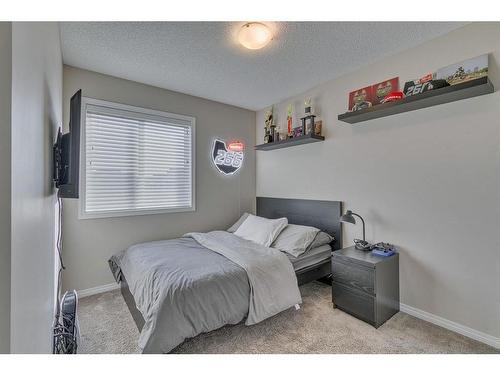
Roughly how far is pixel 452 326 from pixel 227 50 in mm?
3203

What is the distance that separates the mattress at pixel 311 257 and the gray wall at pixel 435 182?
0.96ft

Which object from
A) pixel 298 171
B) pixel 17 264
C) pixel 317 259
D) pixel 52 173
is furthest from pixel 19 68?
pixel 298 171

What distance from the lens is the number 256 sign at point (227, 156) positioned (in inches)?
148

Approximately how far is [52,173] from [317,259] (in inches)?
100

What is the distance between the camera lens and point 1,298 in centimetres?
58

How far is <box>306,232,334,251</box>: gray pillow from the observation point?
2.76 m

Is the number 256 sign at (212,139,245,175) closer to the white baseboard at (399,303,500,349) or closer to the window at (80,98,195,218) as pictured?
the window at (80,98,195,218)

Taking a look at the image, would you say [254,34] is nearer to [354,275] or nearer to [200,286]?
[200,286]

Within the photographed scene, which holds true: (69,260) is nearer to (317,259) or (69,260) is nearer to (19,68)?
(19,68)

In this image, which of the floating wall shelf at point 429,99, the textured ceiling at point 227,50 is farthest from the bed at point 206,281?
the textured ceiling at point 227,50

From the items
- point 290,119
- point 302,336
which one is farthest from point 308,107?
point 302,336

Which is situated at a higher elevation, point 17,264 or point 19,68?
point 19,68

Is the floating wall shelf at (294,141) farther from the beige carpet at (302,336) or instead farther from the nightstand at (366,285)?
the beige carpet at (302,336)

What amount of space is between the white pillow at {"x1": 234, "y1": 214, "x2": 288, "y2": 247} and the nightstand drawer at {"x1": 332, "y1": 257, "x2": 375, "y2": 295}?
77 centimetres
